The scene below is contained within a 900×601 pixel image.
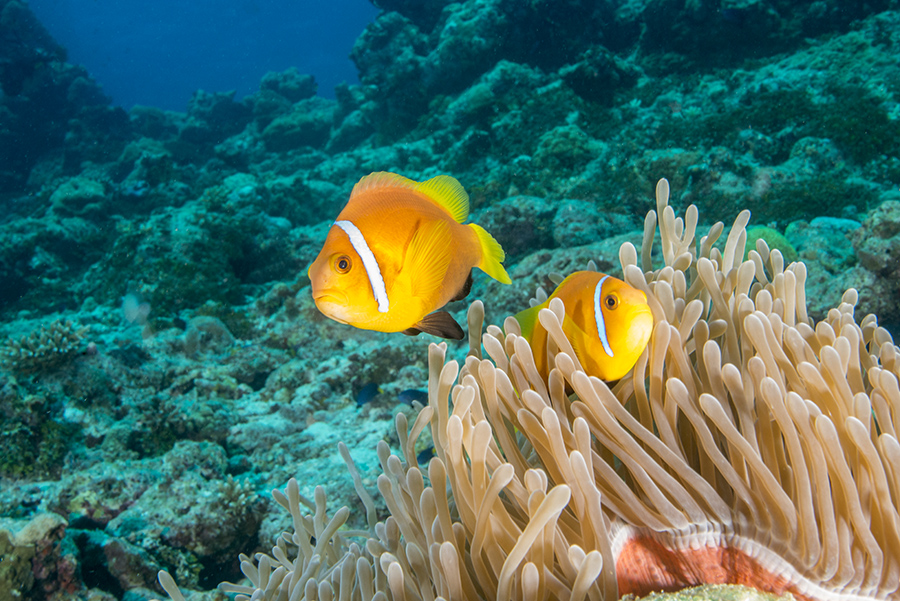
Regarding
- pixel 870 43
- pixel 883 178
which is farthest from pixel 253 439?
pixel 870 43

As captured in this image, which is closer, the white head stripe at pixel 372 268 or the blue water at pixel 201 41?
the white head stripe at pixel 372 268

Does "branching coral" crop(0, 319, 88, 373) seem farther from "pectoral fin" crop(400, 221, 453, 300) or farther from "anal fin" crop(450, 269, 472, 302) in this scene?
"pectoral fin" crop(400, 221, 453, 300)

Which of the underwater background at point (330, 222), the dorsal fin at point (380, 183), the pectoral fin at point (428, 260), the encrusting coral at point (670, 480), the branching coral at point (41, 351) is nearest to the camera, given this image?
the encrusting coral at point (670, 480)

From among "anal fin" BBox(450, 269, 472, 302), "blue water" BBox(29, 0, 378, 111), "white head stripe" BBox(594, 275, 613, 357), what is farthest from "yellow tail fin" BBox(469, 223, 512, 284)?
"blue water" BBox(29, 0, 378, 111)

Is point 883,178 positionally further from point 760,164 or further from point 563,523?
point 563,523

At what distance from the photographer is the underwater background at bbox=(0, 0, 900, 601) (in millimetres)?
3146

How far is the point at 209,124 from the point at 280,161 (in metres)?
6.35

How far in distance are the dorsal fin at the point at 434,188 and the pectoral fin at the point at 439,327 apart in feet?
1.17

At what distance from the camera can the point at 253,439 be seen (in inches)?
151

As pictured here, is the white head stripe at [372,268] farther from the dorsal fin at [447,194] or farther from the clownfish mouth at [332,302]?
the dorsal fin at [447,194]

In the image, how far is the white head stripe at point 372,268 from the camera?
1096mm

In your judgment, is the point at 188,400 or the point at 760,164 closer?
the point at 188,400

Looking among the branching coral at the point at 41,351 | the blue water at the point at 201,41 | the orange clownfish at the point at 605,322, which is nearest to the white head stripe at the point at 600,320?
the orange clownfish at the point at 605,322

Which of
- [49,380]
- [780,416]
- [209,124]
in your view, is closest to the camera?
[780,416]
